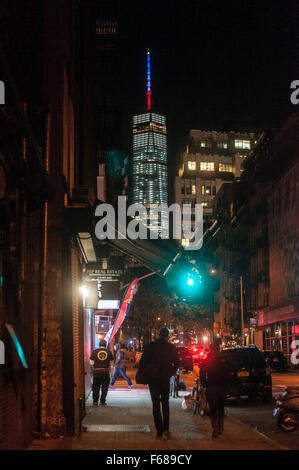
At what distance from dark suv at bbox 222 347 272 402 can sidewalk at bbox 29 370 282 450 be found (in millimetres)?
2859

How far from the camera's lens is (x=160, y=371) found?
36.4 feet

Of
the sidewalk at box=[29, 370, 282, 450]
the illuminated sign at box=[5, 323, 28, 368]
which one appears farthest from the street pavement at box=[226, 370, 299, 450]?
the illuminated sign at box=[5, 323, 28, 368]

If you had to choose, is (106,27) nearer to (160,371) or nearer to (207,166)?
(160,371)

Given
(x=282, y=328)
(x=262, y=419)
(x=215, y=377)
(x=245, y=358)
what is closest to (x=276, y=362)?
(x=282, y=328)

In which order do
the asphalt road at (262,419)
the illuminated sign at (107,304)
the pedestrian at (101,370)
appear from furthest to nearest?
the illuminated sign at (107,304), the pedestrian at (101,370), the asphalt road at (262,419)

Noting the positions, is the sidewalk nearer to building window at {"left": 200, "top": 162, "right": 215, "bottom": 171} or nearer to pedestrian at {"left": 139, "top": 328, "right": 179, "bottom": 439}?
pedestrian at {"left": 139, "top": 328, "right": 179, "bottom": 439}

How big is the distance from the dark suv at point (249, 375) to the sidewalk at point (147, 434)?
2859 millimetres

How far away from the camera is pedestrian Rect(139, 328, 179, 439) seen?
10.9 meters

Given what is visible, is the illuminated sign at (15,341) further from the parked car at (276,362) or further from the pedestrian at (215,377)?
the parked car at (276,362)

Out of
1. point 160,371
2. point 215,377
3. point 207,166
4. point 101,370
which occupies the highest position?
point 207,166

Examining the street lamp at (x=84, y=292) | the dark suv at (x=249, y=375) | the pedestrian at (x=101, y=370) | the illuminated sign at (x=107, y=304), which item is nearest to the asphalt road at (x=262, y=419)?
the dark suv at (x=249, y=375)

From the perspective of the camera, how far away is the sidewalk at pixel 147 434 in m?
10.0

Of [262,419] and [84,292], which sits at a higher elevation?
[84,292]

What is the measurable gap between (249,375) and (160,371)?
8113 millimetres
